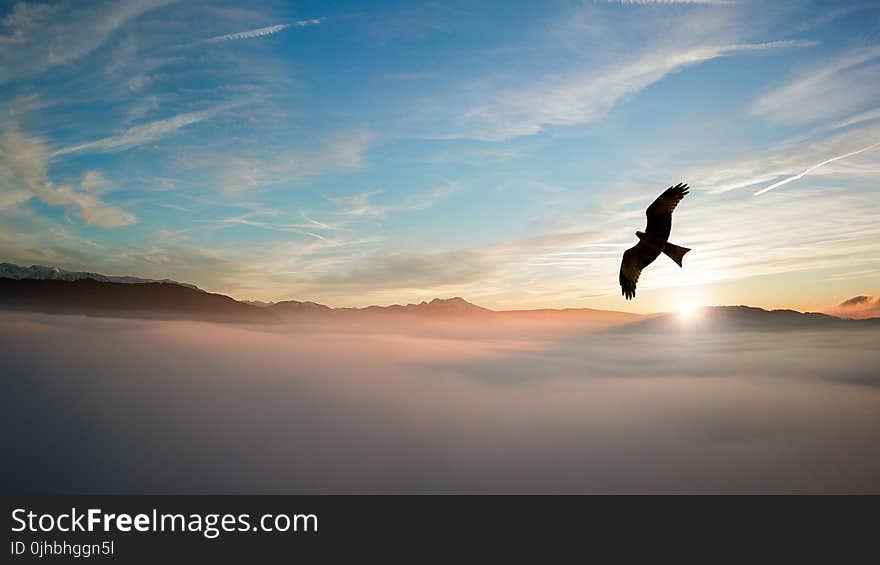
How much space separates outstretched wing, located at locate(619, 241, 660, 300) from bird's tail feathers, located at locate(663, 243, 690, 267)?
2.34 feet

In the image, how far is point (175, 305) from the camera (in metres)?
159

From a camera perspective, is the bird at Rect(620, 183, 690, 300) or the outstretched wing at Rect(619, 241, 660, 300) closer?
the bird at Rect(620, 183, 690, 300)

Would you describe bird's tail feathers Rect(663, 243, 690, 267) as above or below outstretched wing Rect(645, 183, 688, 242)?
below

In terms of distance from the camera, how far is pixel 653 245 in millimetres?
21625

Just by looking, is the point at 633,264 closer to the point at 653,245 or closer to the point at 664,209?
the point at 653,245

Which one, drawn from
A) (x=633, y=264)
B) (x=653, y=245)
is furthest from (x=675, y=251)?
(x=633, y=264)

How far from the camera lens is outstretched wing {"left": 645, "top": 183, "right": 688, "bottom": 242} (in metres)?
20.5

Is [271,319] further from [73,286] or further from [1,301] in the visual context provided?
[1,301]

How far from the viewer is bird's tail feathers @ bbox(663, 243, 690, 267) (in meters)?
20.3

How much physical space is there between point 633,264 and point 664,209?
301 centimetres

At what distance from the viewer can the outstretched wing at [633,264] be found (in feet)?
72.4
